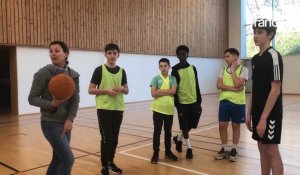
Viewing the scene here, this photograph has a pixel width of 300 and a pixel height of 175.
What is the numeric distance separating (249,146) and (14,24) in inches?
303

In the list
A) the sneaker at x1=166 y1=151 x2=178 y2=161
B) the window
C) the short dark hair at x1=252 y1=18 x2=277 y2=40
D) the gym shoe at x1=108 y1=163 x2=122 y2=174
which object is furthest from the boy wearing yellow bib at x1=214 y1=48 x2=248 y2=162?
the window

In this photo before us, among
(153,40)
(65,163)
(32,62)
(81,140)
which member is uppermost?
(153,40)

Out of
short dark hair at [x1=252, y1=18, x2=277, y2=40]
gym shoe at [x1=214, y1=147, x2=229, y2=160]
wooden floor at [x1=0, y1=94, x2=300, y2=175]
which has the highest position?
short dark hair at [x1=252, y1=18, x2=277, y2=40]

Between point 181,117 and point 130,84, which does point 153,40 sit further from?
point 181,117

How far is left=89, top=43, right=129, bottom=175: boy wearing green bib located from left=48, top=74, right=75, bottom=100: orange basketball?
3.95ft

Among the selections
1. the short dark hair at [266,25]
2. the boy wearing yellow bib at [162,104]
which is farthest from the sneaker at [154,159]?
the short dark hair at [266,25]

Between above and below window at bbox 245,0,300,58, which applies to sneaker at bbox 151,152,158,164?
below

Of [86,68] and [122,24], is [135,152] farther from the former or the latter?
[122,24]

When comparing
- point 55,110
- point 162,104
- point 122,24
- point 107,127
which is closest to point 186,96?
point 162,104

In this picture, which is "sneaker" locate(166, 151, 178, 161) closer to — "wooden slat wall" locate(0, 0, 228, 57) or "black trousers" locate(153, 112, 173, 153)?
"black trousers" locate(153, 112, 173, 153)

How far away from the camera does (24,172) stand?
155 inches

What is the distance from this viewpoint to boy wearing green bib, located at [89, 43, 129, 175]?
3703 mm

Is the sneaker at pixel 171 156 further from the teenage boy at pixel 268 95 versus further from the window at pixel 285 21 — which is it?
the window at pixel 285 21

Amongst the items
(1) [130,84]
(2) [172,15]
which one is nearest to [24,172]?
(1) [130,84]
